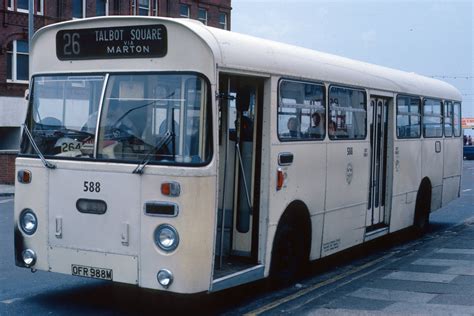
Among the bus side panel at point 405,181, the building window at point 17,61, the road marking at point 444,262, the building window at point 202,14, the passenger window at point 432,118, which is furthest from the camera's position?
the building window at point 202,14

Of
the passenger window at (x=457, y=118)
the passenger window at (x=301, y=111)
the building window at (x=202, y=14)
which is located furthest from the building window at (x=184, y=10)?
the passenger window at (x=301, y=111)

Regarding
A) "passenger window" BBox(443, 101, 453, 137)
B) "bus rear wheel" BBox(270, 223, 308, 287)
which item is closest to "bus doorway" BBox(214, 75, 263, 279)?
"bus rear wheel" BBox(270, 223, 308, 287)

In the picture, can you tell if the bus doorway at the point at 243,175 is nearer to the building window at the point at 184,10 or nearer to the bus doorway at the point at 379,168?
the bus doorway at the point at 379,168

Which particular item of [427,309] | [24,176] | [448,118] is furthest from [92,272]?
[448,118]

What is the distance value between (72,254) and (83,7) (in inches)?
1204

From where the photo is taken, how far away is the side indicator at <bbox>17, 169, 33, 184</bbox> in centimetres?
800

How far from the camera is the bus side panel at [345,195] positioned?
1016cm

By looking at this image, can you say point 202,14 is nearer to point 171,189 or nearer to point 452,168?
point 452,168

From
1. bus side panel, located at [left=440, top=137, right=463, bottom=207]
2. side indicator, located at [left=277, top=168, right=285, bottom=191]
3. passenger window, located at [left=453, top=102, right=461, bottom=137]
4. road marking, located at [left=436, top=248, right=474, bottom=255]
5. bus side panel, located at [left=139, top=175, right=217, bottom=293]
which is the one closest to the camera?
bus side panel, located at [left=139, top=175, right=217, bottom=293]

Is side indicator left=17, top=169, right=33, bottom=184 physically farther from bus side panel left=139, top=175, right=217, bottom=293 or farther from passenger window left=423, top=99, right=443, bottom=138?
passenger window left=423, top=99, right=443, bottom=138

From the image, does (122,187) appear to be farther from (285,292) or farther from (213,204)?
(285,292)

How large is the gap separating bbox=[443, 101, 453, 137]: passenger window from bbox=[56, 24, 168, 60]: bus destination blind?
9.12m

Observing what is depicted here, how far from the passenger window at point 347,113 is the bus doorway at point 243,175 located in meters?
1.80

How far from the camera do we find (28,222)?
8008 millimetres
